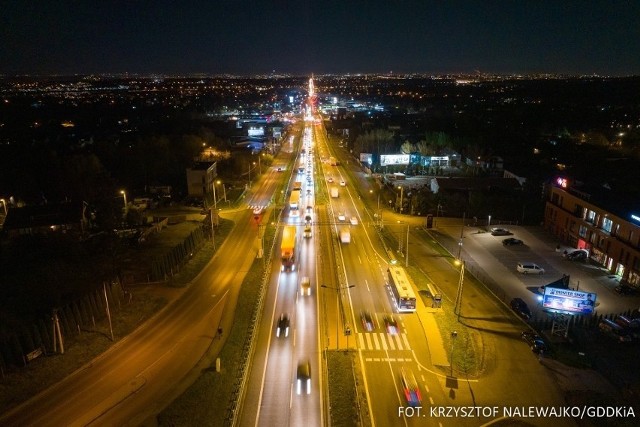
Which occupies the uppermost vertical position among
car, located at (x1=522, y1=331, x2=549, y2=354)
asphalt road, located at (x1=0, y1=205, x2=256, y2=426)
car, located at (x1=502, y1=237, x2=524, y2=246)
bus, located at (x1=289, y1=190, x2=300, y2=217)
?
bus, located at (x1=289, y1=190, x2=300, y2=217)

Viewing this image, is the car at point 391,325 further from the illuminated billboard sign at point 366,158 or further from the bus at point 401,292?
the illuminated billboard sign at point 366,158

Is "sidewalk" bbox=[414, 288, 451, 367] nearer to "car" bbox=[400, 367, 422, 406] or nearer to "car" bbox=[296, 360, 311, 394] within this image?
"car" bbox=[400, 367, 422, 406]

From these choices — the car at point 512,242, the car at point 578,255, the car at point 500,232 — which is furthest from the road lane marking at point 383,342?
the car at point 500,232

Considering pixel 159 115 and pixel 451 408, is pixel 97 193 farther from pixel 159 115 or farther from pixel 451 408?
pixel 159 115

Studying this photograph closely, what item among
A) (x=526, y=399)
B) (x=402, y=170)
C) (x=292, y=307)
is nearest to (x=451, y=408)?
(x=526, y=399)

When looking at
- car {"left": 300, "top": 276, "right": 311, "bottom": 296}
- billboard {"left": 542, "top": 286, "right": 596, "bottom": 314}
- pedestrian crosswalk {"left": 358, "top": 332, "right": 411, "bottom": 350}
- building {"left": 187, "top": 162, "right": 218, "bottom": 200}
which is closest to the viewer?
billboard {"left": 542, "top": 286, "right": 596, "bottom": 314}

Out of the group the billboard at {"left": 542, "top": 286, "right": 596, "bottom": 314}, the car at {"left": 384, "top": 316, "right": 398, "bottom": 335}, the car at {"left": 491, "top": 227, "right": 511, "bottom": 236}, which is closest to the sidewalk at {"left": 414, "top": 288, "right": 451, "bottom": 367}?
the car at {"left": 384, "top": 316, "right": 398, "bottom": 335}

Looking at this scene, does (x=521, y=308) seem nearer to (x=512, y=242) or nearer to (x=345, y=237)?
(x=512, y=242)

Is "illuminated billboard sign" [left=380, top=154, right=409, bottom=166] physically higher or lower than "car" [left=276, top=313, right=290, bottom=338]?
higher
